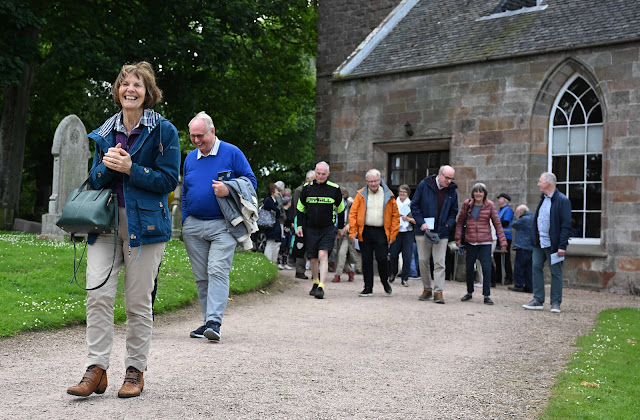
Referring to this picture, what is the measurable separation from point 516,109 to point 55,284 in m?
10.7

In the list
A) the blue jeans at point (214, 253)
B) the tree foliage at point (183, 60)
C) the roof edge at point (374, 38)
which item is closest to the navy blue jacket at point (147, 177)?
the blue jeans at point (214, 253)

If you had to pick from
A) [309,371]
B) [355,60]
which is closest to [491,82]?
[355,60]

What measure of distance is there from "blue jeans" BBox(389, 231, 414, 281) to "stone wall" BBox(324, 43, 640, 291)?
8.59 feet

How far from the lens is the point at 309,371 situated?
6.03m

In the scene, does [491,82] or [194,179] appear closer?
[194,179]

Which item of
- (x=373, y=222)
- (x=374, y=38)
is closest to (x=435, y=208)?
(x=373, y=222)

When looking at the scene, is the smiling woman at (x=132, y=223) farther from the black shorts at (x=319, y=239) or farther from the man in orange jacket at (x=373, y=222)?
the man in orange jacket at (x=373, y=222)

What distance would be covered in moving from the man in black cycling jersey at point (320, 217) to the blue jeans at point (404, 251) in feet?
10.9

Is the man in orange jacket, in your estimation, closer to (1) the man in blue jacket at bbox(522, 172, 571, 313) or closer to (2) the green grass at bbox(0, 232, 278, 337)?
(2) the green grass at bbox(0, 232, 278, 337)

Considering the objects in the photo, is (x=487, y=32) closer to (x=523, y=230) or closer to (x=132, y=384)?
(x=523, y=230)

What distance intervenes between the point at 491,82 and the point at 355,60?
380 cm

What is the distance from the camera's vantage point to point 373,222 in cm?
1238

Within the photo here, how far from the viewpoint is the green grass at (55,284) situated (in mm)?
7695

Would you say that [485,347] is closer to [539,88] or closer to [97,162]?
[97,162]
